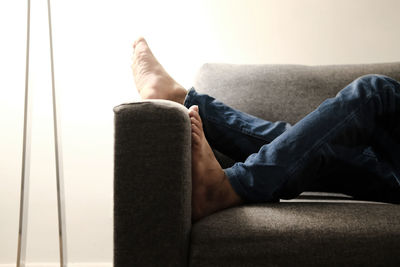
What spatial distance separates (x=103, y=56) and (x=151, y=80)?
648 millimetres

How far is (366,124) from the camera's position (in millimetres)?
936

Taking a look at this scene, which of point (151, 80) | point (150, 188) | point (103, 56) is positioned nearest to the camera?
point (150, 188)

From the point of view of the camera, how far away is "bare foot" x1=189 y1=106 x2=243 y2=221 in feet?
2.96

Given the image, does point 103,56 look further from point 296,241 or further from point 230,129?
point 296,241

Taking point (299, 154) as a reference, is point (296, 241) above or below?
below

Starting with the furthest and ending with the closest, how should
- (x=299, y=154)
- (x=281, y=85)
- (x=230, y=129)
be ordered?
1. (x=281, y=85)
2. (x=230, y=129)
3. (x=299, y=154)

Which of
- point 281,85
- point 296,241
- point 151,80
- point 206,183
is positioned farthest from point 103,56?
point 296,241

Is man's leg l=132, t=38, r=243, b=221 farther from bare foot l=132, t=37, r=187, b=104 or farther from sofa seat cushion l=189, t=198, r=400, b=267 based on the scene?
bare foot l=132, t=37, r=187, b=104

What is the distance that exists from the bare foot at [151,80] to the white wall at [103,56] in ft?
1.50

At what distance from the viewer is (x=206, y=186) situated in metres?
0.92

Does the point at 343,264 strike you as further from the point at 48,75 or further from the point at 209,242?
the point at 48,75

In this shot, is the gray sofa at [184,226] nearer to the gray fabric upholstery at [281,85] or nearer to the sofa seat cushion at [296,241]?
the sofa seat cushion at [296,241]

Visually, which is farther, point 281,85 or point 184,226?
point 281,85

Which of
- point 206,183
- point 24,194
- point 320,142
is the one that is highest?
point 320,142
